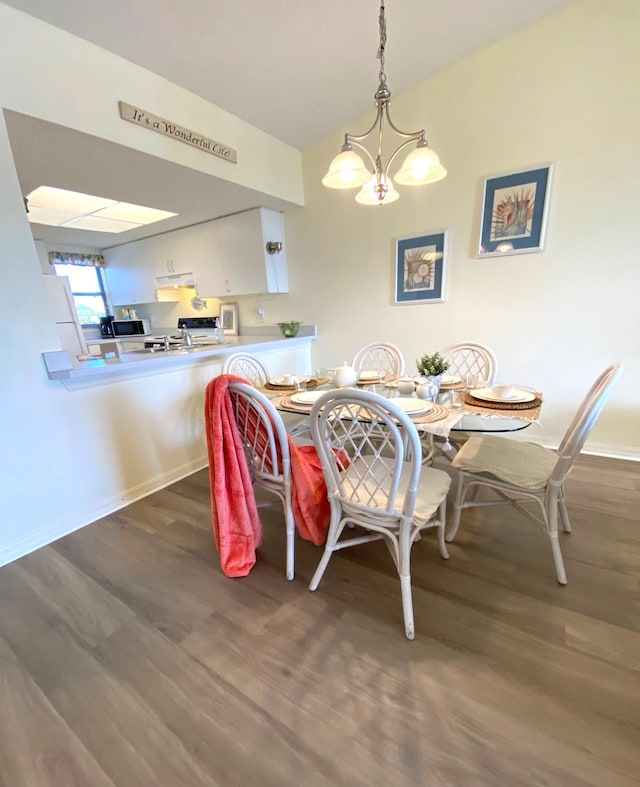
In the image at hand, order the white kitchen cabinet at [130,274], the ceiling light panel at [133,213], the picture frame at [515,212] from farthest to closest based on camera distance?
the white kitchen cabinet at [130,274] → the ceiling light panel at [133,213] → the picture frame at [515,212]

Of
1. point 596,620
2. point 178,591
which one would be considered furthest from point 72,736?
point 596,620

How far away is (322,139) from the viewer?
3023 millimetres

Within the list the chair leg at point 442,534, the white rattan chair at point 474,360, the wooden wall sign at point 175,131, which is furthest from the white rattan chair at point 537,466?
the wooden wall sign at point 175,131

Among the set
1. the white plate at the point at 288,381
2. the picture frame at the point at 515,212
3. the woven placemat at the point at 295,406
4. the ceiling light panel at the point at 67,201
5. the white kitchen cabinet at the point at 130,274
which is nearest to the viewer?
the woven placemat at the point at 295,406

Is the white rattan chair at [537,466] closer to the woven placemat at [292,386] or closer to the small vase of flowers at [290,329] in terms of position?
the woven placemat at [292,386]

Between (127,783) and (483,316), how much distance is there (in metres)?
3.02

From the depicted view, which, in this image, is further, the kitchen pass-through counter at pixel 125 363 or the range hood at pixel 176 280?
the range hood at pixel 176 280

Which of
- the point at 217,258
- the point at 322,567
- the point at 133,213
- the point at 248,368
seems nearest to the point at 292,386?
the point at 248,368

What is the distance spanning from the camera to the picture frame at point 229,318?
13.5 ft

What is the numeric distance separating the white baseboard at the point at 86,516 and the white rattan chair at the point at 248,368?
2.70 feet

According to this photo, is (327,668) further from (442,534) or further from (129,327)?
(129,327)

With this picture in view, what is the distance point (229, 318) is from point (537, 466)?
11.8 feet

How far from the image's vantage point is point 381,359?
3.05 metres

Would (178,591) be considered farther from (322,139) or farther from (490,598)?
(322,139)
